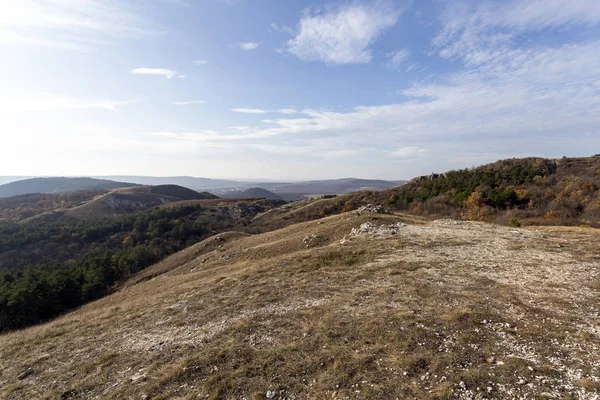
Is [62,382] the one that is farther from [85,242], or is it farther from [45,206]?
[45,206]

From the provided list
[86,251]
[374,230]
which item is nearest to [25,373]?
[374,230]

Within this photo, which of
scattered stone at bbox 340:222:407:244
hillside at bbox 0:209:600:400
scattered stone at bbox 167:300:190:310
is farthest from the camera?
scattered stone at bbox 340:222:407:244

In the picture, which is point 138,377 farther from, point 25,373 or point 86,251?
point 86,251

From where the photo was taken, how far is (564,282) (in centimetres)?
1322

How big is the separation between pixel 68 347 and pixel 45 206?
22244cm

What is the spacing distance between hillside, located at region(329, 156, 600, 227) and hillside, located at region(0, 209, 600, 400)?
22433mm

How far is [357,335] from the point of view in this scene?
1031 cm

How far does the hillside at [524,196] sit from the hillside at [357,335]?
22433 millimetres

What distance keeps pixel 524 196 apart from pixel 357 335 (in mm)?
59212

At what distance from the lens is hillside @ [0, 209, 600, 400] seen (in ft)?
25.5

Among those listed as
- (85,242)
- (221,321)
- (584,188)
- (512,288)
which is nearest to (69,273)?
(85,242)

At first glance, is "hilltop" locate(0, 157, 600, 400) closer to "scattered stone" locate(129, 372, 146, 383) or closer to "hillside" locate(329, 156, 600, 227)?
"scattered stone" locate(129, 372, 146, 383)

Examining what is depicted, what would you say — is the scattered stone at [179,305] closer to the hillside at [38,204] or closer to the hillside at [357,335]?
the hillside at [357,335]

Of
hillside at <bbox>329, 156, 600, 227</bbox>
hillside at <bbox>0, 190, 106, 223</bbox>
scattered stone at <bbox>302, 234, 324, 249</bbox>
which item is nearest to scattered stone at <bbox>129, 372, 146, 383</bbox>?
scattered stone at <bbox>302, 234, 324, 249</bbox>
